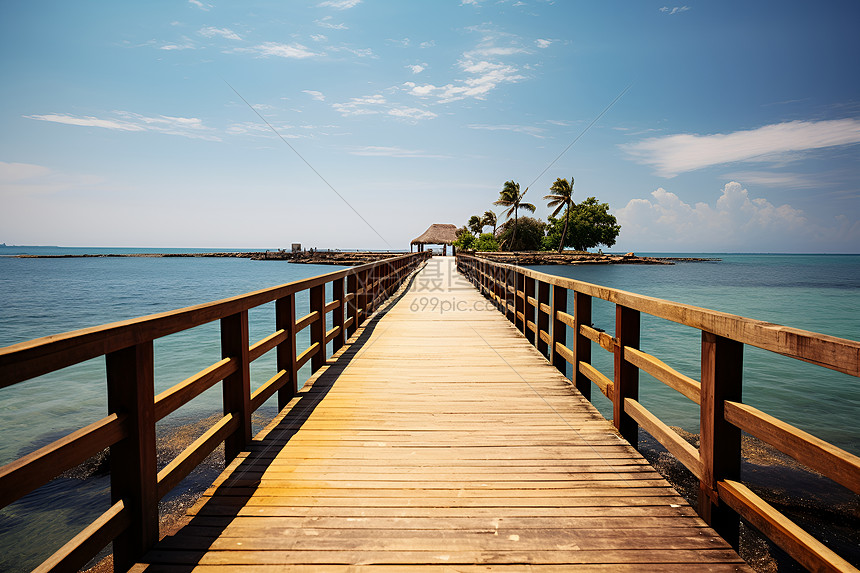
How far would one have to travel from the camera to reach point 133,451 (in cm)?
190

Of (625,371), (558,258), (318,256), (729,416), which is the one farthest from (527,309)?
(318,256)

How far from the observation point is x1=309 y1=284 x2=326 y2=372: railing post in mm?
5020

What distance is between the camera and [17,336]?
1958 centimetres

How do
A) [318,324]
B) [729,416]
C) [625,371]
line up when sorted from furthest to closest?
[318,324]
[625,371]
[729,416]

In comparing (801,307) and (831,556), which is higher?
(831,556)

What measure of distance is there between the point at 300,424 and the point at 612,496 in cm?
221

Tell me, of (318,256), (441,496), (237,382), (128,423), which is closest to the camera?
(128,423)

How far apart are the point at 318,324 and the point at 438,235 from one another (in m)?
58.3

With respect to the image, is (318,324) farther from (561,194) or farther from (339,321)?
(561,194)

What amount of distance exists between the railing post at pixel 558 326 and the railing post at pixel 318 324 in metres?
2.44

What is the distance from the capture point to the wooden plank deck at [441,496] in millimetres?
1986

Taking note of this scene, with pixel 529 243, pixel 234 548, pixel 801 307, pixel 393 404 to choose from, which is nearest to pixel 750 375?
pixel 393 404

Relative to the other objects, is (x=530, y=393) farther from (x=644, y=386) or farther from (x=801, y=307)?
(x=801, y=307)

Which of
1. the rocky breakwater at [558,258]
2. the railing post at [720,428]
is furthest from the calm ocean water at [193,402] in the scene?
the rocky breakwater at [558,258]
